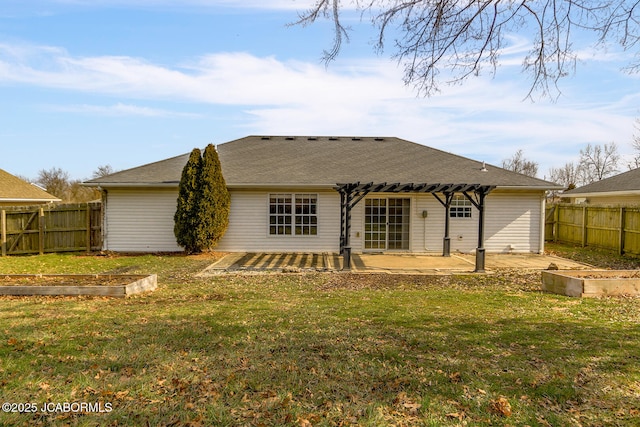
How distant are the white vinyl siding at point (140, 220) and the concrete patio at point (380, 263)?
2652 millimetres

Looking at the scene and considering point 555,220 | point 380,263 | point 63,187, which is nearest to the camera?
point 380,263

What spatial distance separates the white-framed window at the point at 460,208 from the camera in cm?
1459

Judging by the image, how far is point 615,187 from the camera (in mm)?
18391

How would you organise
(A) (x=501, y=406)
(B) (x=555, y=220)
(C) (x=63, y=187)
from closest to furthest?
(A) (x=501, y=406) → (B) (x=555, y=220) → (C) (x=63, y=187)

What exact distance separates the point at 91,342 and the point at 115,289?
2.61 m

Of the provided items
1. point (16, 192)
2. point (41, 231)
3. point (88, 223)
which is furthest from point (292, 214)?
point (16, 192)

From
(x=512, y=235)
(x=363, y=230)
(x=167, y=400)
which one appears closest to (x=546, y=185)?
(x=512, y=235)

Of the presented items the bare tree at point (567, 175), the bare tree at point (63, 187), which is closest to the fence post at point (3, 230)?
the bare tree at point (63, 187)

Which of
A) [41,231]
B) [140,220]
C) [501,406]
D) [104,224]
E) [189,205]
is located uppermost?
[189,205]

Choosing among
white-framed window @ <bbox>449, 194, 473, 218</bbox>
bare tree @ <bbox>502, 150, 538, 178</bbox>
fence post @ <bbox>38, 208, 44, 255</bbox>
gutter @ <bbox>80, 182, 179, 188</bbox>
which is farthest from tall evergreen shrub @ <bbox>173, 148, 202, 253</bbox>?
bare tree @ <bbox>502, 150, 538, 178</bbox>

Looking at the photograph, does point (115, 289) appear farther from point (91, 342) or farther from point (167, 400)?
point (167, 400)

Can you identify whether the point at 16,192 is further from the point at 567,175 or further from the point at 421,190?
the point at 567,175

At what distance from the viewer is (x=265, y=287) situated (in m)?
8.33

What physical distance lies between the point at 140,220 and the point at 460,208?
11.4 m
